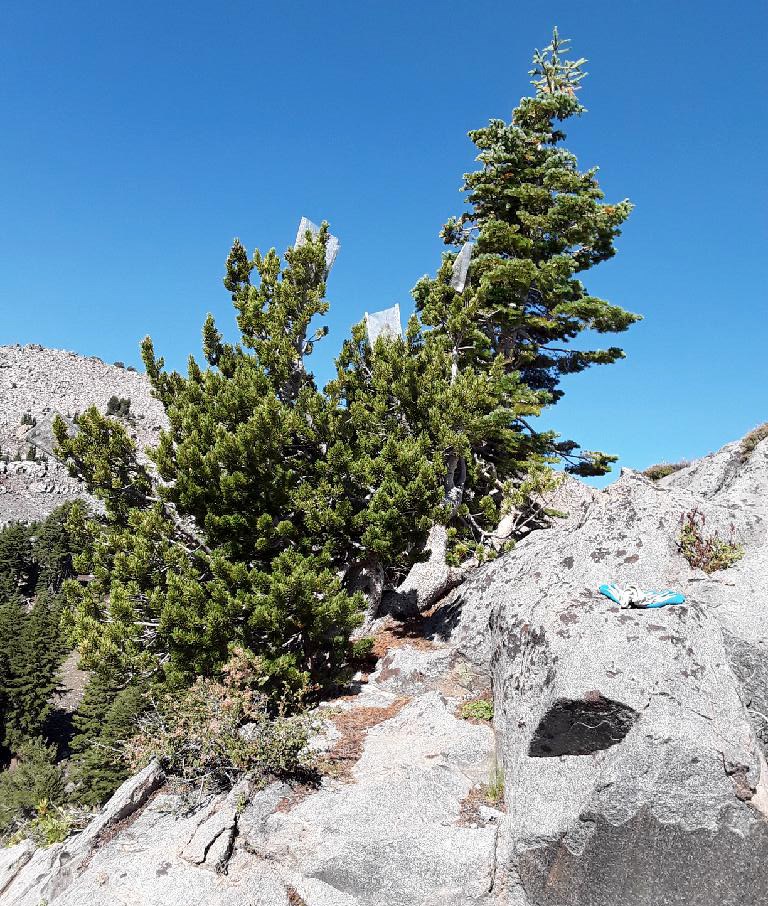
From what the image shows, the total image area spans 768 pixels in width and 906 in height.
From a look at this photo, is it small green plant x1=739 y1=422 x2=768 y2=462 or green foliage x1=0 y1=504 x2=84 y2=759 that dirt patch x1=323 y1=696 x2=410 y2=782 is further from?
green foliage x1=0 y1=504 x2=84 y2=759

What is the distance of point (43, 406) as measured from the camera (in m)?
113

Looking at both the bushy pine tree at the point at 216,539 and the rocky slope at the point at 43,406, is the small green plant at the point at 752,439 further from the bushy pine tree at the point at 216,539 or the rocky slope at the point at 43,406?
the rocky slope at the point at 43,406

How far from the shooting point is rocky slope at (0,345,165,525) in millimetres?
85375

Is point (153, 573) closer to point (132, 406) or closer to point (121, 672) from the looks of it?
point (121, 672)

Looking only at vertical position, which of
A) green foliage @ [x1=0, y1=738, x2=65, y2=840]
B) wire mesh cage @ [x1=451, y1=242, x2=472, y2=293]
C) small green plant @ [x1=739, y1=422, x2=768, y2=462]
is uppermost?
wire mesh cage @ [x1=451, y1=242, x2=472, y2=293]

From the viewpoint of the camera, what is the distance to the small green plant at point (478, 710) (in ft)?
32.1

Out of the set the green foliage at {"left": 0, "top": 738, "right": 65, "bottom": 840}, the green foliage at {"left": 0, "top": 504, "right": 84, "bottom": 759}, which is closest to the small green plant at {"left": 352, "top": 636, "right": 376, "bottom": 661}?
the green foliage at {"left": 0, "top": 738, "right": 65, "bottom": 840}

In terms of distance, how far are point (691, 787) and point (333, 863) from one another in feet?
13.5

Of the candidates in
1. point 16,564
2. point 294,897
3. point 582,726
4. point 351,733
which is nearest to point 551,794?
point 582,726

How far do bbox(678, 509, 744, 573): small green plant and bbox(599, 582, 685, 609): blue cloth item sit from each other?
123cm

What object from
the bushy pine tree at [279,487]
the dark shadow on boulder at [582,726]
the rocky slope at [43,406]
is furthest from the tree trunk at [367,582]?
the rocky slope at [43,406]

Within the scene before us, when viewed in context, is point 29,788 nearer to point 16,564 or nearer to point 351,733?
point 351,733

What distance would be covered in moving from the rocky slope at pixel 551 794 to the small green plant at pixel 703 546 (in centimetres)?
14

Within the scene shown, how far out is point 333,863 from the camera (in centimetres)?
682
